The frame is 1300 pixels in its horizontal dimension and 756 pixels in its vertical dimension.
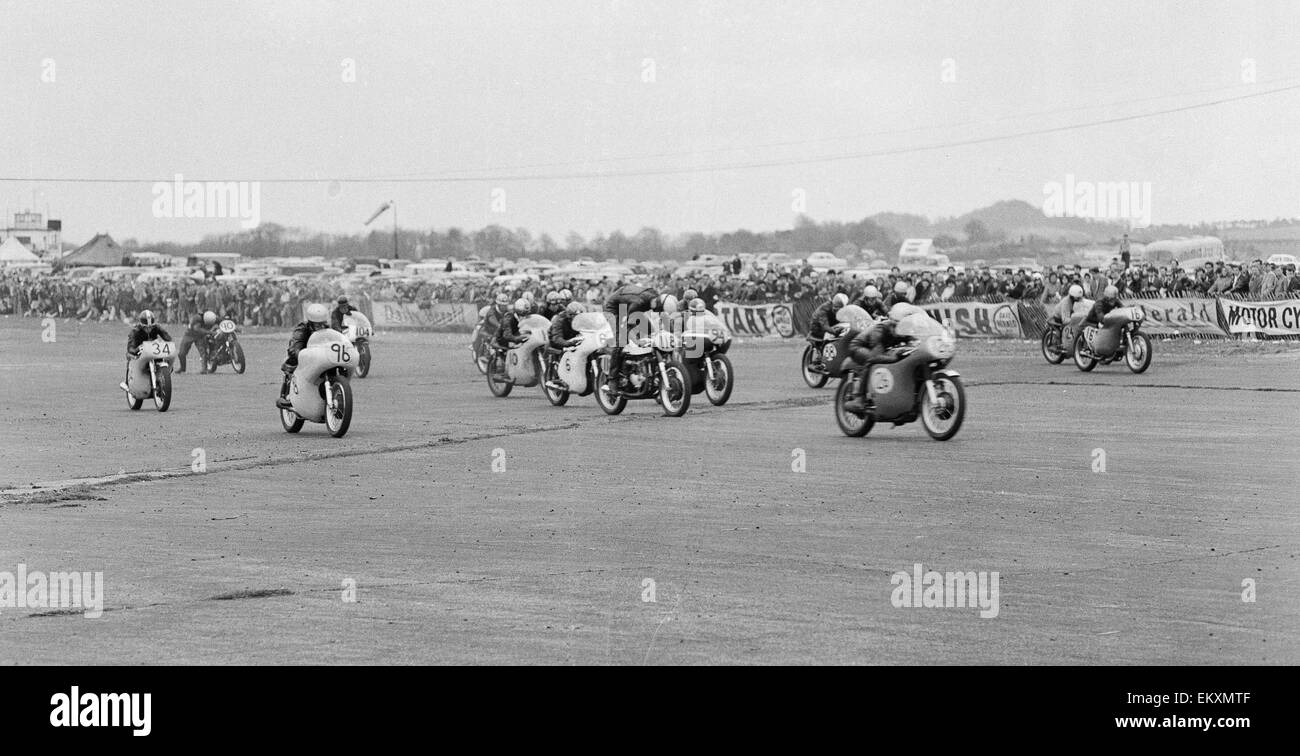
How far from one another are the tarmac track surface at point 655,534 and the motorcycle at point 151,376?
132 centimetres

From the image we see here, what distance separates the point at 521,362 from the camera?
1027 inches

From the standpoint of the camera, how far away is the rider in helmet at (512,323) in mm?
26562

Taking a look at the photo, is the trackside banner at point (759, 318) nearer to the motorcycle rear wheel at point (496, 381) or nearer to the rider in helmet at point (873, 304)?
the motorcycle rear wheel at point (496, 381)

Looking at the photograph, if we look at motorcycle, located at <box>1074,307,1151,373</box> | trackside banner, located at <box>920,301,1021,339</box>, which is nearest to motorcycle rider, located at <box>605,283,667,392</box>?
motorcycle, located at <box>1074,307,1151,373</box>

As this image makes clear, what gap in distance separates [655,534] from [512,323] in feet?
50.9

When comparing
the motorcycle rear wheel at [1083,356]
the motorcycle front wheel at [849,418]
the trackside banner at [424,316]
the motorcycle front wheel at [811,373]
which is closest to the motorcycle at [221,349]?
the motorcycle front wheel at [811,373]

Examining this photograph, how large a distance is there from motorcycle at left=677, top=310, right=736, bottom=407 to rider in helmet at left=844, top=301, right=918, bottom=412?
3.88m

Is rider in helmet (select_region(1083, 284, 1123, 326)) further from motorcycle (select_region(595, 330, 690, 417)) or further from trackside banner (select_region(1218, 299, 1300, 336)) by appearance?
motorcycle (select_region(595, 330, 690, 417))

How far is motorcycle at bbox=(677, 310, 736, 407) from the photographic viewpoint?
22.9 meters

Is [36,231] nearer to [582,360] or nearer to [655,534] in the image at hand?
[582,360]

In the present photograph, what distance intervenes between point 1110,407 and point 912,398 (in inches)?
211

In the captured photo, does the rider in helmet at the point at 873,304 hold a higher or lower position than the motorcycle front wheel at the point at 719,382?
higher
